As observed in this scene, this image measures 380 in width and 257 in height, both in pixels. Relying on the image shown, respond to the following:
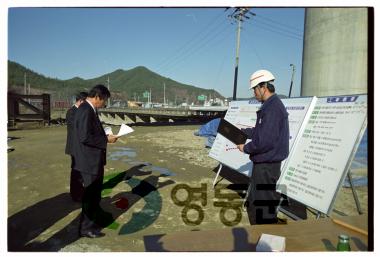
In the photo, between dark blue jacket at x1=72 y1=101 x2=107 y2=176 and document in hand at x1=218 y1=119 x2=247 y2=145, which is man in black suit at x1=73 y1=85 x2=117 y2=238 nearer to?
dark blue jacket at x1=72 y1=101 x2=107 y2=176

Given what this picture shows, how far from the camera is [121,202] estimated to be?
198 inches

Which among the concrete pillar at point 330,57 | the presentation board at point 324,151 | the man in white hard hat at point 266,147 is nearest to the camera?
the presentation board at point 324,151

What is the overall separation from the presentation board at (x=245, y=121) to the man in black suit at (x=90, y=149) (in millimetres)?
2283

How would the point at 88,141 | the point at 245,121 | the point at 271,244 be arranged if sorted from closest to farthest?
the point at 271,244, the point at 88,141, the point at 245,121

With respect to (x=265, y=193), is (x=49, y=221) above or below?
below

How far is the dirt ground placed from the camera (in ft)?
12.2

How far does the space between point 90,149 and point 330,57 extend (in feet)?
26.9

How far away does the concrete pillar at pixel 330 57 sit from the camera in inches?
312

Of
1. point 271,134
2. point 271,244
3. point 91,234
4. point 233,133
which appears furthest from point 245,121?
point 271,244

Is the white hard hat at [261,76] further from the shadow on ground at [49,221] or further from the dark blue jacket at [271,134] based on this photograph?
the shadow on ground at [49,221]

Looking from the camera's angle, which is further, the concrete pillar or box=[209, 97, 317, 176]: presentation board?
the concrete pillar

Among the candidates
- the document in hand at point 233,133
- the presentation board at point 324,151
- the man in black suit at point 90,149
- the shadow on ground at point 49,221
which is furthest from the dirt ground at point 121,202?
the document in hand at point 233,133

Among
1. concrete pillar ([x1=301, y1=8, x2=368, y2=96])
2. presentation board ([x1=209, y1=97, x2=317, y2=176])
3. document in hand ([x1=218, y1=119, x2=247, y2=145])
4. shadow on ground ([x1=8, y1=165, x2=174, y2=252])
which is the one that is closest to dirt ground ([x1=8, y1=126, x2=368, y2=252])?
shadow on ground ([x1=8, y1=165, x2=174, y2=252])

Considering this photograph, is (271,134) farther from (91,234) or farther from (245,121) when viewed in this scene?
(91,234)
